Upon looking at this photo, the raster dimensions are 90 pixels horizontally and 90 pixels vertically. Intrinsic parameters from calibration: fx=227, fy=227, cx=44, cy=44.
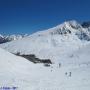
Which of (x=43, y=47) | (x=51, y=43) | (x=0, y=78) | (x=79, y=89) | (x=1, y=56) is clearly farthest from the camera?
(x=51, y=43)

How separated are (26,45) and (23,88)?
6539 inches

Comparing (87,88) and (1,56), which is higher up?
(1,56)

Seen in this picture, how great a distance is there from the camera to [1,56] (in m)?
39.8

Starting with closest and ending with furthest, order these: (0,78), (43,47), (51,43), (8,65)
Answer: (0,78)
(8,65)
(43,47)
(51,43)

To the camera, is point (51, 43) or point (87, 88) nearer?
point (87, 88)

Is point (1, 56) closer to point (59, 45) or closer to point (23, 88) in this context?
point (23, 88)

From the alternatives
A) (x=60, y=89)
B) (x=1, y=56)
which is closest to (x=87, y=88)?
(x=60, y=89)

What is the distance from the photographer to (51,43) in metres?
186

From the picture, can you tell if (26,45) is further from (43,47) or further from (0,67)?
(0,67)

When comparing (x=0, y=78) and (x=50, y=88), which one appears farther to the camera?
(x=0, y=78)

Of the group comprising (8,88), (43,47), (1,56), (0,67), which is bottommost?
(8,88)

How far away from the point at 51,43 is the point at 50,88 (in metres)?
165

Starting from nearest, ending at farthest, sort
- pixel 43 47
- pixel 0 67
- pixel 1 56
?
pixel 0 67 < pixel 1 56 < pixel 43 47

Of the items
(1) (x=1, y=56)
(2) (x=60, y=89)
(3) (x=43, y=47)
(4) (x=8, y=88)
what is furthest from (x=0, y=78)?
(3) (x=43, y=47)
